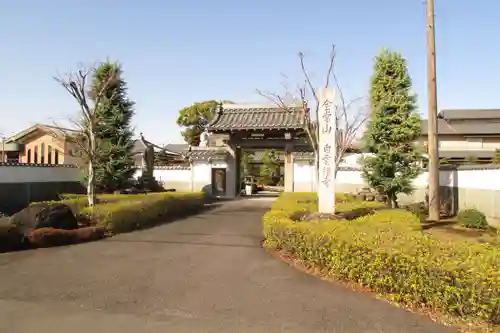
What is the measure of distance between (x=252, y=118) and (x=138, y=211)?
1385 centimetres

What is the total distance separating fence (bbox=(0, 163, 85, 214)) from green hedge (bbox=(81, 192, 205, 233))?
4073 mm

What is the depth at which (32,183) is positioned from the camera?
15.0m

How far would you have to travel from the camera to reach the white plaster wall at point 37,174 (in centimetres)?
1370

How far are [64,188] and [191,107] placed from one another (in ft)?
100

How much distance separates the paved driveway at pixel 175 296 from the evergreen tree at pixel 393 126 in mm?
8411

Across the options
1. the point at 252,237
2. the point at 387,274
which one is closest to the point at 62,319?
the point at 387,274

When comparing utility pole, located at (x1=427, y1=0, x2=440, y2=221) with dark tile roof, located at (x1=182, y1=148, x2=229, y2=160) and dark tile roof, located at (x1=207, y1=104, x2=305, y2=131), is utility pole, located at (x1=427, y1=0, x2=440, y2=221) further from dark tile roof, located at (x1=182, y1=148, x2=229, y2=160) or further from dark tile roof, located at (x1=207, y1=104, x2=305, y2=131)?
dark tile roof, located at (x1=182, y1=148, x2=229, y2=160)

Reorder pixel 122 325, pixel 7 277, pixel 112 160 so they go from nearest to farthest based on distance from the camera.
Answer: pixel 122 325 < pixel 7 277 < pixel 112 160

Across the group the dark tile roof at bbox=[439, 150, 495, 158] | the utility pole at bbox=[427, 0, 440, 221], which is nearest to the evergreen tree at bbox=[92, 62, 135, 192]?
the utility pole at bbox=[427, 0, 440, 221]

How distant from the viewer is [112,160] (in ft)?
62.4

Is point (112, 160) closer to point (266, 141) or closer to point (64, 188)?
point (64, 188)

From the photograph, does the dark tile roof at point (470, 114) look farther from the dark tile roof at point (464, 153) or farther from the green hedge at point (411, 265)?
the green hedge at point (411, 265)

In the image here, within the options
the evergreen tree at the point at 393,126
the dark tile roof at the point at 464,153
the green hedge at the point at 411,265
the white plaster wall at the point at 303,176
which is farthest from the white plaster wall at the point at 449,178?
the dark tile roof at the point at 464,153

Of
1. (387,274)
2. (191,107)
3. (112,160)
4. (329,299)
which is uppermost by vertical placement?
(191,107)
